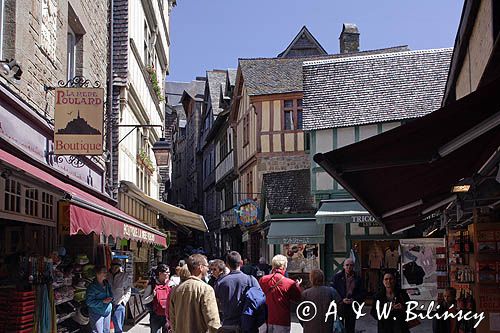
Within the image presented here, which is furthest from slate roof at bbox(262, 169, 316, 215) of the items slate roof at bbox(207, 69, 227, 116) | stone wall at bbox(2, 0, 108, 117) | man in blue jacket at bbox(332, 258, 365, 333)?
slate roof at bbox(207, 69, 227, 116)

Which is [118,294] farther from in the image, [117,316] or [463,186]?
[463,186]

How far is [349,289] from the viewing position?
9953mm

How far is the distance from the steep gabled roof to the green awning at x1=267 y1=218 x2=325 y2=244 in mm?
16571

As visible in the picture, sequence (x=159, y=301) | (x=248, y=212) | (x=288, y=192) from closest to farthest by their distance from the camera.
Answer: (x=159, y=301) → (x=288, y=192) → (x=248, y=212)

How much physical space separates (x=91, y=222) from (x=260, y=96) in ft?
64.1

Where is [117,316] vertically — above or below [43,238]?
below

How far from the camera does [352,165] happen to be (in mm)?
4715

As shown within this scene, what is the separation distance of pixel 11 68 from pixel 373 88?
16.2 meters

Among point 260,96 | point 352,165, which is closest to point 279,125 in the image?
point 260,96

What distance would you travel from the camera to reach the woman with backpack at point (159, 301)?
413 inches

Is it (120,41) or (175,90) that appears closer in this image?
(120,41)

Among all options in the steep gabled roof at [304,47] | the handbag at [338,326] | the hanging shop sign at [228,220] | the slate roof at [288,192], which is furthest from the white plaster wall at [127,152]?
the steep gabled roof at [304,47]

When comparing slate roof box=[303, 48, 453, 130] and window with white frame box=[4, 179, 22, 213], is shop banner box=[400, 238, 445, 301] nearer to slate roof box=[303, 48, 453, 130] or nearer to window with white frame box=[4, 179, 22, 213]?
slate roof box=[303, 48, 453, 130]

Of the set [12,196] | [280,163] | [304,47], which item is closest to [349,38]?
[304,47]
